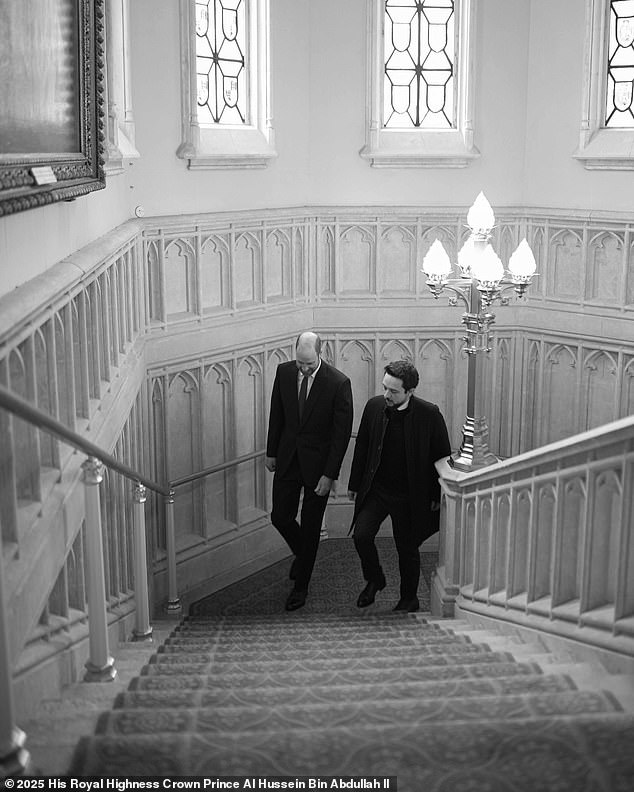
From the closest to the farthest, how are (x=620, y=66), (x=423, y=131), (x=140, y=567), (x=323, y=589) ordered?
(x=140, y=567)
(x=323, y=589)
(x=620, y=66)
(x=423, y=131)

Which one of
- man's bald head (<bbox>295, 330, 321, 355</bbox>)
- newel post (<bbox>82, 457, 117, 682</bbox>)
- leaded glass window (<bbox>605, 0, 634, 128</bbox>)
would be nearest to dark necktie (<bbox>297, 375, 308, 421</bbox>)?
man's bald head (<bbox>295, 330, 321, 355</bbox>)

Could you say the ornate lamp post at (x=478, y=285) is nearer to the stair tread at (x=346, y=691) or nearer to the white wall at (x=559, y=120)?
the white wall at (x=559, y=120)

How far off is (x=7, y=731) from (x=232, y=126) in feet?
20.0

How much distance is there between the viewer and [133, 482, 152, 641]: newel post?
4281 mm

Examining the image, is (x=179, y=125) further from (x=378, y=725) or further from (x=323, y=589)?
(x=378, y=725)

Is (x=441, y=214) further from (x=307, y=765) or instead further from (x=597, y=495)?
(x=307, y=765)

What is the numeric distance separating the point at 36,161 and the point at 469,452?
3.32m

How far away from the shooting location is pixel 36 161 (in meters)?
3.54

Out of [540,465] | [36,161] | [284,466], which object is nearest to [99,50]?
[36,161]

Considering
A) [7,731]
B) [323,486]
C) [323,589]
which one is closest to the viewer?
[7,731]

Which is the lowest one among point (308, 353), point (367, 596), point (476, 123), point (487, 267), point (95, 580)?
point (367, 596)

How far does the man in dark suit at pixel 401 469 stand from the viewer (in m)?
6.22

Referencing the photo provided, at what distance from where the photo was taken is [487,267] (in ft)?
19.2

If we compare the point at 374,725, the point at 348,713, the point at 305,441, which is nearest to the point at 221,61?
the point at 305,441
